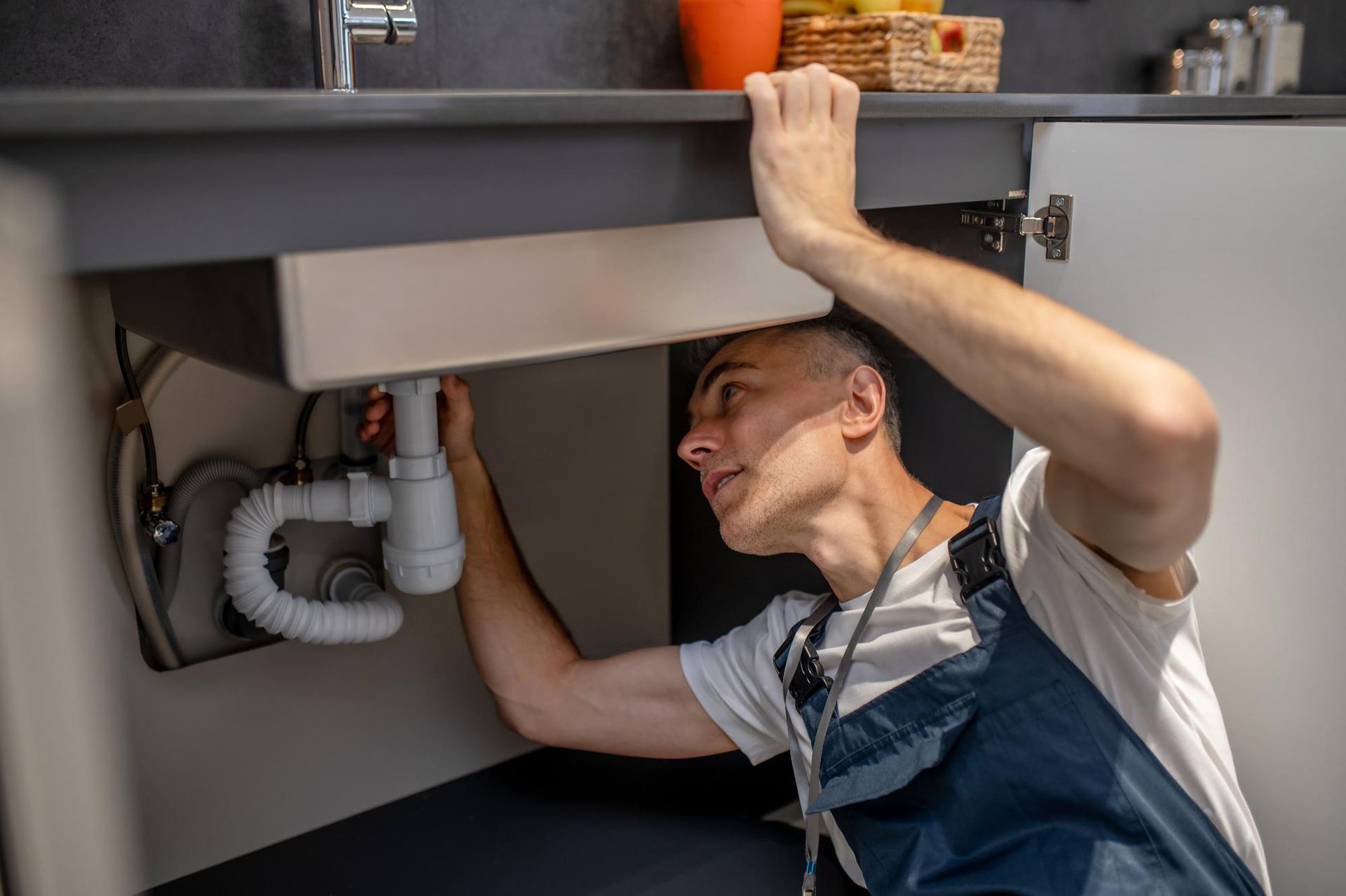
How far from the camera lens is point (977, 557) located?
1021 mm

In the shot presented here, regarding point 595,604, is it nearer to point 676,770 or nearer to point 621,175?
point 676,770

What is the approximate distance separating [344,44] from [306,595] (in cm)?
67

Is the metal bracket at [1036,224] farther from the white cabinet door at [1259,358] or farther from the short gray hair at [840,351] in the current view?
the short gray hair at [840,351]

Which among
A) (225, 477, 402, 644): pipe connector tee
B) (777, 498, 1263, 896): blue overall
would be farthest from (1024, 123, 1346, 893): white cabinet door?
(225, 477, 402, 644): pipe connector tee

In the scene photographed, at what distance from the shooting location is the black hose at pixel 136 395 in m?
1.14

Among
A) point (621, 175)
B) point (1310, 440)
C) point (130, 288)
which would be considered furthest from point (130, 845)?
point (1310, 440)

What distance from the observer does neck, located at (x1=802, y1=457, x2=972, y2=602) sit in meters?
1.18

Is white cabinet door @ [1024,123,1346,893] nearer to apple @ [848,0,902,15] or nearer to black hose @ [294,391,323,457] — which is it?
apple @ [848,0,902,15]

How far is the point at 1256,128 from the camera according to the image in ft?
3.11

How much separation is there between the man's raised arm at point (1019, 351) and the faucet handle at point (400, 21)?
1.39 ft

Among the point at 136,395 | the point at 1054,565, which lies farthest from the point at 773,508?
the point at 136,395

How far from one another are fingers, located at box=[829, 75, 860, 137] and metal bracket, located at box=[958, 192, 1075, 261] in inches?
11.6

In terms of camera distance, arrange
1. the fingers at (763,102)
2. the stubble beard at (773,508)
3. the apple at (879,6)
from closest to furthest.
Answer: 1. the fingers at (763,102)
2. the stubble beard at (773,508)
3. the apple at (879,6)

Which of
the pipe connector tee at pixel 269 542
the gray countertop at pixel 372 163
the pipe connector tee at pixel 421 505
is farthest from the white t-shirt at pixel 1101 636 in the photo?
the pipe connector tee at pixel 269 542
